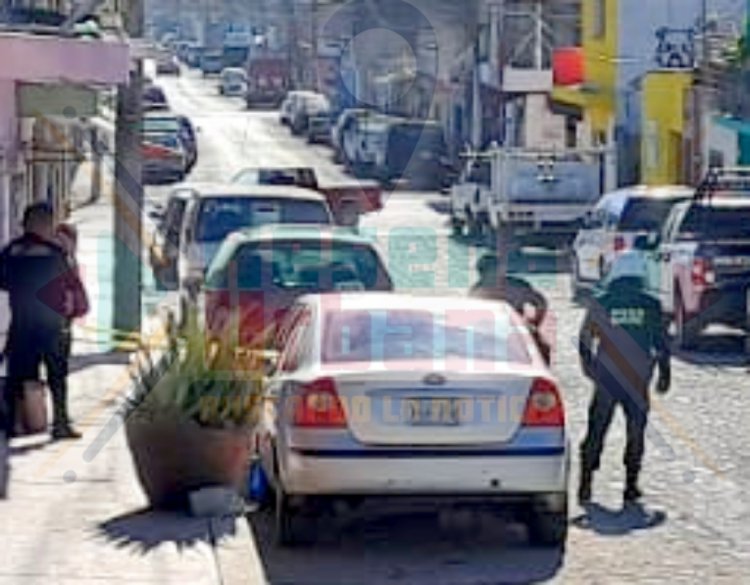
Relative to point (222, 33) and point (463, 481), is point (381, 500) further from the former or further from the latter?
point (222, 33)

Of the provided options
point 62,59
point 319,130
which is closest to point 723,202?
point 62,59

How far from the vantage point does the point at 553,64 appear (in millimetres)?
57438

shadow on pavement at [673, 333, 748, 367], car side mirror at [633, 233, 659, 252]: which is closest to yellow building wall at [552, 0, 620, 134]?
car side mirror at [633, 233, 659, 252]

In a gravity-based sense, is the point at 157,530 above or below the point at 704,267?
below

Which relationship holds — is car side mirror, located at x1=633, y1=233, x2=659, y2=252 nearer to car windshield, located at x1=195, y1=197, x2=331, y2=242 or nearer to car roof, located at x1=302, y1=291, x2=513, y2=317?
car windshield, located at x1=195, y1=197, x2=331, y2=242

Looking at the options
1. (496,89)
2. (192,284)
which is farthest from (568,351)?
(496,89)

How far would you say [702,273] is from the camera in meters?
24.0

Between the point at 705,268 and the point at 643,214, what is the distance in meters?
5.85

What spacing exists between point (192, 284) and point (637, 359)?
8.70m

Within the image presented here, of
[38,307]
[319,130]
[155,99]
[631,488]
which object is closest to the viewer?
[631,488]

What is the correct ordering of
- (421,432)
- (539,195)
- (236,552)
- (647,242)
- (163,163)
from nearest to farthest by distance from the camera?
(421,432), (236,552), (647,242), (539,195), (163,163)

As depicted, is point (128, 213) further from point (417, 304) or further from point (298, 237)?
point (417, 304)

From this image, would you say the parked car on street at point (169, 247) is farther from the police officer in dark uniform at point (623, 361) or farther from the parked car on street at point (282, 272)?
the police officer in dark uniform at point (623, 361)

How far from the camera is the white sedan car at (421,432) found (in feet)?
38.6
